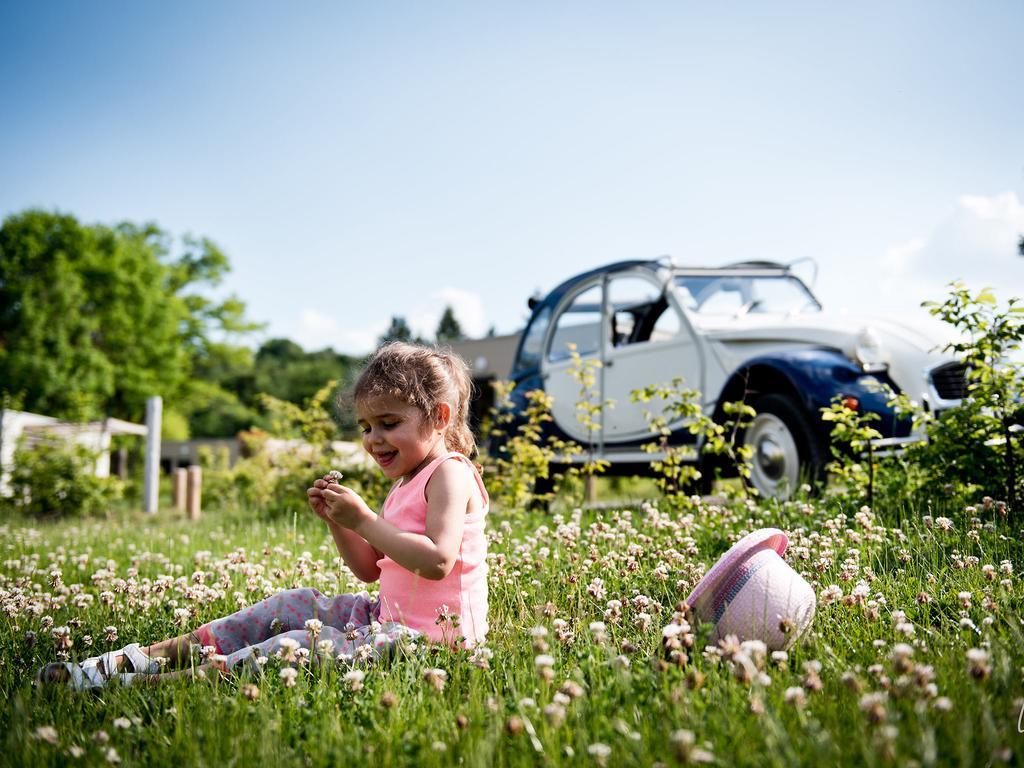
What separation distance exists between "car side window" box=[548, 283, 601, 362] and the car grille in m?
3.38

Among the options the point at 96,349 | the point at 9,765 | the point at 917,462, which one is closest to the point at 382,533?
the point at 9,765

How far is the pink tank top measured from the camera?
2.80 metres

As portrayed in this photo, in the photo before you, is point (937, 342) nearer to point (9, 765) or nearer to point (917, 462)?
point (917, 462)

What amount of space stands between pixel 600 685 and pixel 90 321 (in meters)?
32.8

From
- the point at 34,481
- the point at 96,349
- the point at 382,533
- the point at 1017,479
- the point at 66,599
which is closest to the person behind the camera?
the point at 382,533

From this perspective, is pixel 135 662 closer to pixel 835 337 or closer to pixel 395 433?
pixel 395 433

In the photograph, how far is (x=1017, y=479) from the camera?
4793 millimetres

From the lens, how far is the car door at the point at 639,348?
7.44 m

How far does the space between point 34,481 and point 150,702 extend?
12.2 m

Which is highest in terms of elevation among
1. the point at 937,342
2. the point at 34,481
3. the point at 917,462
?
the point at 937,342

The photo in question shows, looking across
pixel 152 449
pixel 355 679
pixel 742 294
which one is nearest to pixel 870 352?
pixel 742 294

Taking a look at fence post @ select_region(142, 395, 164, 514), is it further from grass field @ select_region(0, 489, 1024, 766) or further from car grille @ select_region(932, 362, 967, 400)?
car grille @ select_region(932, 362, 967, 400)

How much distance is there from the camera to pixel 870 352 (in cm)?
611

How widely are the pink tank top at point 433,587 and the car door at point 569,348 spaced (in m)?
5.46
